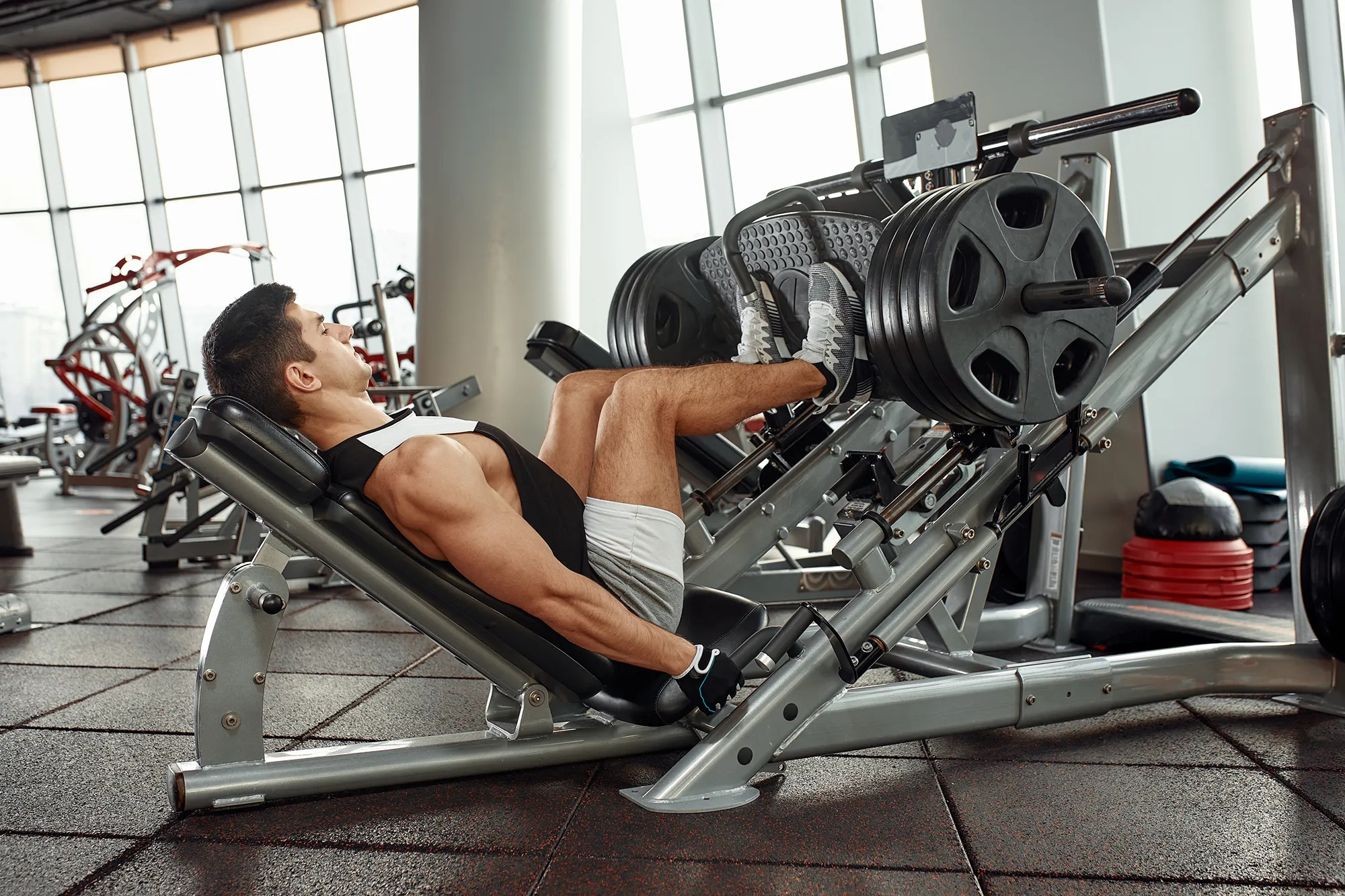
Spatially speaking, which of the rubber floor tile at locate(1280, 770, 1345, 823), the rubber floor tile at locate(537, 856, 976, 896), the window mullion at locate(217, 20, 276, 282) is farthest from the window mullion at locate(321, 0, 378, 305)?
the rubber floor tile at locate(1280, 770, 1345, 823)

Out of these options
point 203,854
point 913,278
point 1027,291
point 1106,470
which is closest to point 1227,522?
point 1106,470

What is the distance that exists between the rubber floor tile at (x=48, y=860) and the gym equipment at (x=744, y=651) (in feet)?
0.43

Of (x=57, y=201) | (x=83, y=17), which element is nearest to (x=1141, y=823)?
(x=83, y=17)

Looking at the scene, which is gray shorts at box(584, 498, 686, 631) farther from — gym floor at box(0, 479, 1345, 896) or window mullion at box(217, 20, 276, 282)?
window mullion at box(217, 20, 276, 282)

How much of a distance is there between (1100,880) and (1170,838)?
0.65ft

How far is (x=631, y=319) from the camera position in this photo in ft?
7.90

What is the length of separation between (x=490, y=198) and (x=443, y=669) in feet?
9.79

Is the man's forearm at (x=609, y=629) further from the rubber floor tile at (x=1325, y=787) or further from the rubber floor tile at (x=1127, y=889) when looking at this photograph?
the rubber floor tile at (x=1325, y=787)

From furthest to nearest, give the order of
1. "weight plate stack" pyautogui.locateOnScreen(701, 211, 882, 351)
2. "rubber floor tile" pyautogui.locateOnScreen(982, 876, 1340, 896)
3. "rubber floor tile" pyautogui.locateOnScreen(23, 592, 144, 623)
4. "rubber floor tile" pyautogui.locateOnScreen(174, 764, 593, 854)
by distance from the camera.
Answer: "rubber floor tile" pyautogui.locateOnScreen(23, 592, 144, 623)
"weight plate stack" pyautogui.locateOnScreen(701, 211, 882, 351)
"rubber floor tile" pyautogui.locateOnScreen(174, 764, 593, 854)
"rubber floor tile" pyautogui.locateOnScreen(982, 876, 1340, 896)

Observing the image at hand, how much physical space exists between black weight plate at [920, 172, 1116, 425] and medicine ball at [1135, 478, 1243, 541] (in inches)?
53.5

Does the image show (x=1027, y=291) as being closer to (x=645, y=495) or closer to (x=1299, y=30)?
(x=645, y=495)

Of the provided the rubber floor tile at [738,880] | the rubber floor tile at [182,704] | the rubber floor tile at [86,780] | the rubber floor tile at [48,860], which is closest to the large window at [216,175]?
the rubber floor tile at [182,704]

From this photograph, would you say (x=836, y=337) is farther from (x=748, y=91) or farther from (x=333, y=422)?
(x=748, y=91)

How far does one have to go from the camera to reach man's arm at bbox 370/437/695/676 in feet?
5.14
